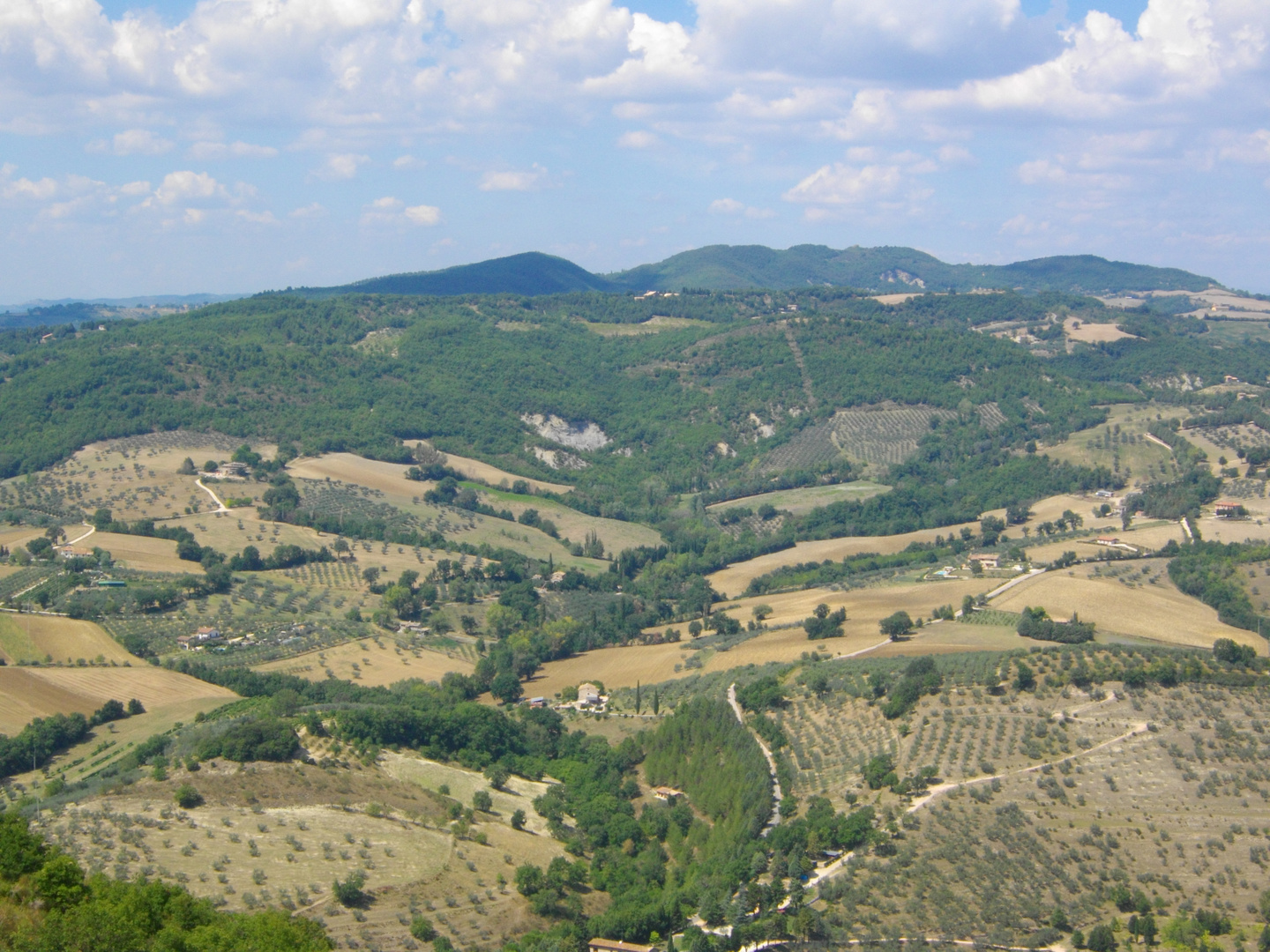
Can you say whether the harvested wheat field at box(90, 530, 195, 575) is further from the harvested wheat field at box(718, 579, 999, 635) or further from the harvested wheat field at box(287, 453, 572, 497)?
the harvested wheat field at box(718, 579, 999, 635)

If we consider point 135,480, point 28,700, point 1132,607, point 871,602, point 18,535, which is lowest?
point 871,602

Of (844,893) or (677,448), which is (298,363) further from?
(844,893)

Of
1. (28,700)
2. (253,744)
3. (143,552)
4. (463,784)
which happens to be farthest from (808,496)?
(253,744)

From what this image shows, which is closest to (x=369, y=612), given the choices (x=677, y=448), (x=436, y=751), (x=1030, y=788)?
(x=436, y=751)

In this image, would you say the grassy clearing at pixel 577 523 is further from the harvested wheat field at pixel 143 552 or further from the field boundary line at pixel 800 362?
the field boundary line at pixel 800 362

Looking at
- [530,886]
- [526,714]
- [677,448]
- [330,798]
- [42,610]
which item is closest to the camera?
[530,886]

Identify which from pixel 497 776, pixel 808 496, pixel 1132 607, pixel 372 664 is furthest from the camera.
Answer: pixel 808 496

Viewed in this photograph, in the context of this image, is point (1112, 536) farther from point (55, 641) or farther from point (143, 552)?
point (55, 641)

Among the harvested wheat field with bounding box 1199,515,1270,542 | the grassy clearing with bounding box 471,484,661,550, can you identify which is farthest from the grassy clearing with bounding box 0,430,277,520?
the harvested wheat field with bounding box 1199,515,1270,542
